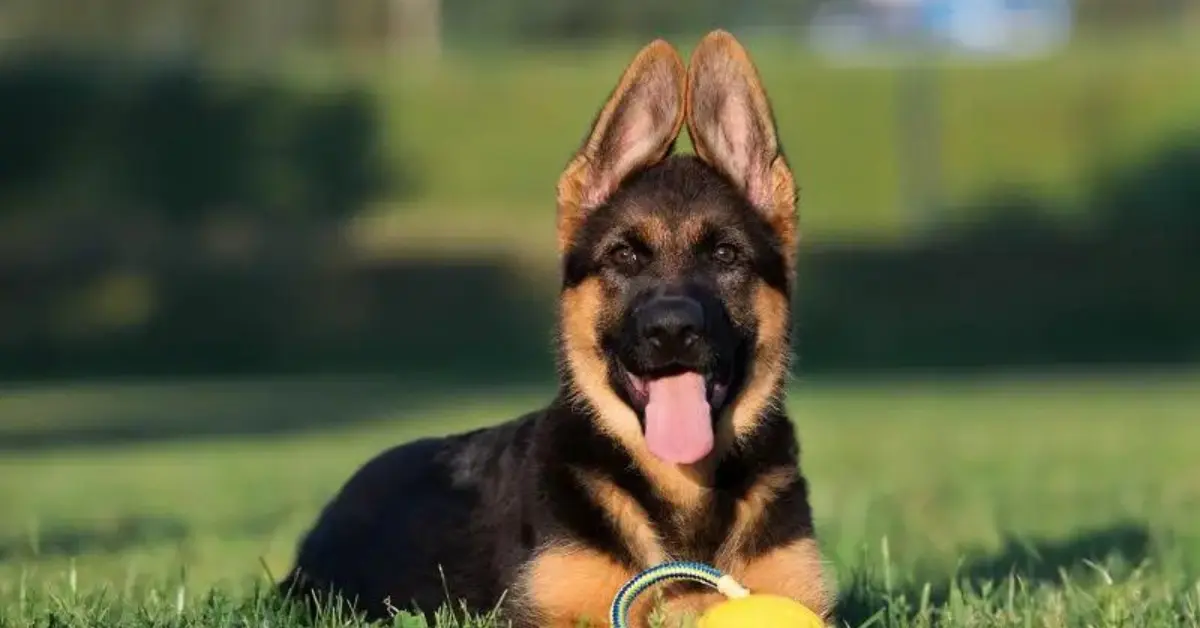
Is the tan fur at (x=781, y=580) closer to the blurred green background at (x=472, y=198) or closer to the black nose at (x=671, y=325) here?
the black nose at (x=671, y=325)

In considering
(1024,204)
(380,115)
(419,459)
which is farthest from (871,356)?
(419,459)

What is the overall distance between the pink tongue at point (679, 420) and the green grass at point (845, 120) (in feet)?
82.4

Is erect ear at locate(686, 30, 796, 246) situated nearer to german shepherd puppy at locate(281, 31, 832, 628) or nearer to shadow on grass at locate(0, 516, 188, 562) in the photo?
german shepherd puppy at locate(281, 31, 832, 628)

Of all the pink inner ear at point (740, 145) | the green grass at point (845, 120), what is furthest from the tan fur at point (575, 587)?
the green grass at point (845, 120)

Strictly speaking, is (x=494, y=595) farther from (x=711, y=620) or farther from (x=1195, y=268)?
(x=1195, y=268)

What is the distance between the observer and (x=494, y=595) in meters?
6.33

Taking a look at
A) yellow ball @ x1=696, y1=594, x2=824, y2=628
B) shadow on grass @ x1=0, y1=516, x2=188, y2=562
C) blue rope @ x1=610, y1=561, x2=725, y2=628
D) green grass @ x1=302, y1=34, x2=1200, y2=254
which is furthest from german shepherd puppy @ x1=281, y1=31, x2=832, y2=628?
green grass @ x1=302, y1=34, x2=1200, y2=254

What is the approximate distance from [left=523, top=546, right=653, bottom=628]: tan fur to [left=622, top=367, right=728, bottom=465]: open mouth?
0.37 metres

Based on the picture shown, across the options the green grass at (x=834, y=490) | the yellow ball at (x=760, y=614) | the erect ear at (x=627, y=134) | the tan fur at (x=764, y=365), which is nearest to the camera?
the yellow ball at (x=760, y=614)

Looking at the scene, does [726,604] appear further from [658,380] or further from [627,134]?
[627,134]

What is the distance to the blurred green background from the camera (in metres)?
30.1

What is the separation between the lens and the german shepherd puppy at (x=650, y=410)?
6.04 meters

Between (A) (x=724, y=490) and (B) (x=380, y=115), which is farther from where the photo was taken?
(B) (x=380, y=115)

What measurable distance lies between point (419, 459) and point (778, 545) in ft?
5.15
